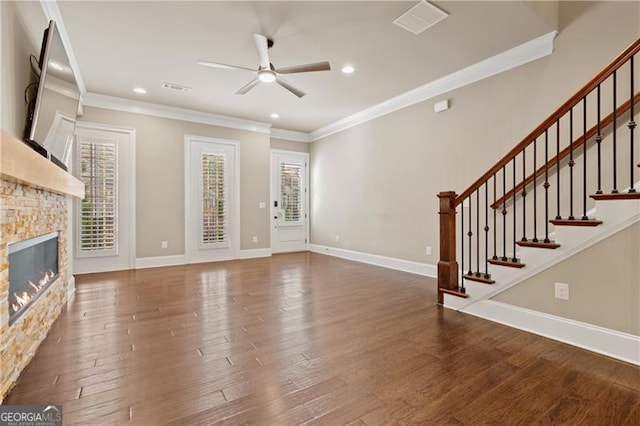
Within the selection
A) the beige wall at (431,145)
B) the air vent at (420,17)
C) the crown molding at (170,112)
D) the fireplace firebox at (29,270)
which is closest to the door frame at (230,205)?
the crown molding at (170,112)

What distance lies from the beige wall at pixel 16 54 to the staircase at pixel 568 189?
3.74 m

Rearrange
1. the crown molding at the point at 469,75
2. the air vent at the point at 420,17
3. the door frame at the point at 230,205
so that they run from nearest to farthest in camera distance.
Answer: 1. the air vent at the point at 420,17
2. the crown molding at the point at 469,75
3. the door frame at the point at 230,205

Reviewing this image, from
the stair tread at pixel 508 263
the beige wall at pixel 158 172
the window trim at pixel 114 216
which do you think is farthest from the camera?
the beige wall at pixel 158 172

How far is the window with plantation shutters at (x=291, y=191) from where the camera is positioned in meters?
7.43

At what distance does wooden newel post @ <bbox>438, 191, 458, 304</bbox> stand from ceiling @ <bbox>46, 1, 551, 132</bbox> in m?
1.78

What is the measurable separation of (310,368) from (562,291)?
7.11 feet

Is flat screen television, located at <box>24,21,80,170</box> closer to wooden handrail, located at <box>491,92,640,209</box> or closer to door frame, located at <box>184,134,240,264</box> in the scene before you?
door frame, located at <box>184,134,240,264</box>

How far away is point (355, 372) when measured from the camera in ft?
6.59

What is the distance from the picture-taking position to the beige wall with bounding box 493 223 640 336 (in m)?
2.19

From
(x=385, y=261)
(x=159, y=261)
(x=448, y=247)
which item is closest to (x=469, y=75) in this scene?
(x=448, y=247)

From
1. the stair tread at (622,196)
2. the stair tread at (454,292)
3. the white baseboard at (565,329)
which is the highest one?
the stair tread at (622,196)

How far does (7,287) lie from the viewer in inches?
69.1

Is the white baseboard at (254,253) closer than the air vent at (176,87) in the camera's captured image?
No

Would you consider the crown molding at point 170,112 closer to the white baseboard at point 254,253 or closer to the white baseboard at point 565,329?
the white baseboard at point 254,253
